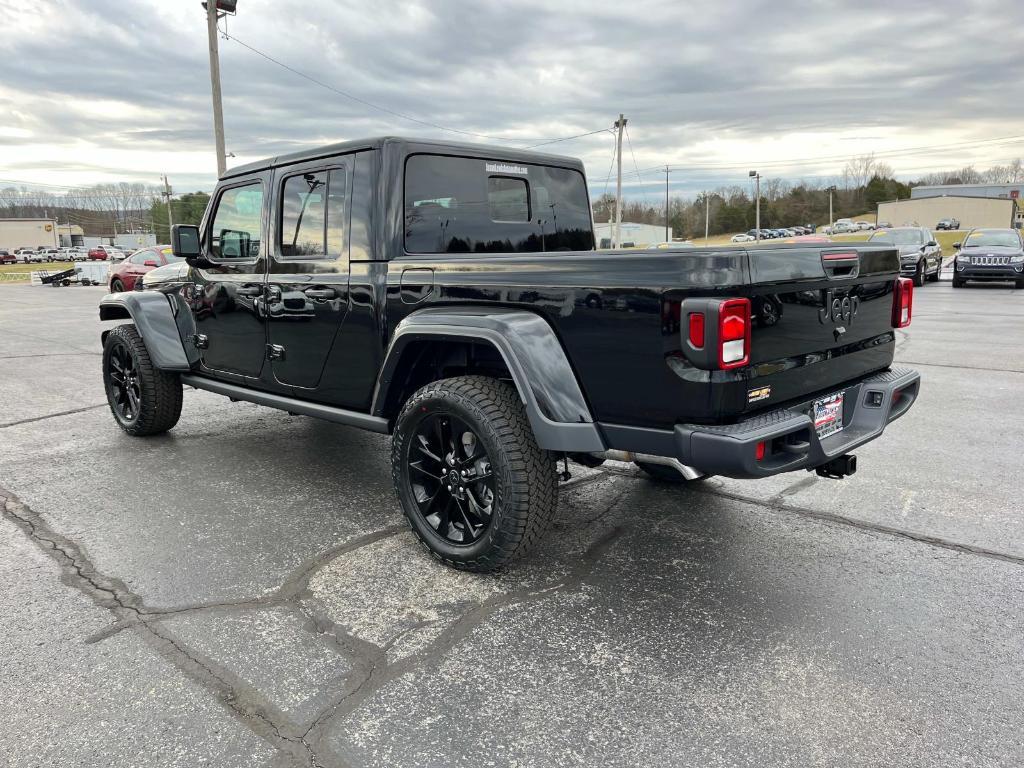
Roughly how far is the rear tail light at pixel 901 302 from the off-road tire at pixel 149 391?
4.76m

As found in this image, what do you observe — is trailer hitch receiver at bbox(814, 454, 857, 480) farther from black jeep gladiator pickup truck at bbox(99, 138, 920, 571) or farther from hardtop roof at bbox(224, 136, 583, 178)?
hardtop roof at bbox(224, 136, 583, 178)

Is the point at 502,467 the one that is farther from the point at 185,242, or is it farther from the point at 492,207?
the point at 185,242

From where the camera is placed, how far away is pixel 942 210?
104 m

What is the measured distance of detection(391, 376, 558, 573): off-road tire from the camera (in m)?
2.97

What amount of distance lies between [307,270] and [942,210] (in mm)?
120842

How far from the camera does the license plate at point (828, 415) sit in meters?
3.04

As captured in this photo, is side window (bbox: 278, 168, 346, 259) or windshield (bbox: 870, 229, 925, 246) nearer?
side window (bbox: 278, 168, 346, 259)

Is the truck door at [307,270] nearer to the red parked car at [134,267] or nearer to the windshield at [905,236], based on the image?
the red parked car at [134,267]

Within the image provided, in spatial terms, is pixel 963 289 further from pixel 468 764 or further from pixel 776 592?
pixel 468 764

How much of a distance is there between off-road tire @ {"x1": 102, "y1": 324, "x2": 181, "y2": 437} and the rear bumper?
391 cm

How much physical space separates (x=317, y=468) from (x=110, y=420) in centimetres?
260

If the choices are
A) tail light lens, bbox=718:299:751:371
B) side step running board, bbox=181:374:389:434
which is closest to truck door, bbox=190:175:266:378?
side step running board, bbox=181:374:389:434

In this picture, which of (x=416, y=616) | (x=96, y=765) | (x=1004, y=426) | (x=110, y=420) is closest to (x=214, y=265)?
(x=110, y=420)

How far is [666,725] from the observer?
2.27 metres
